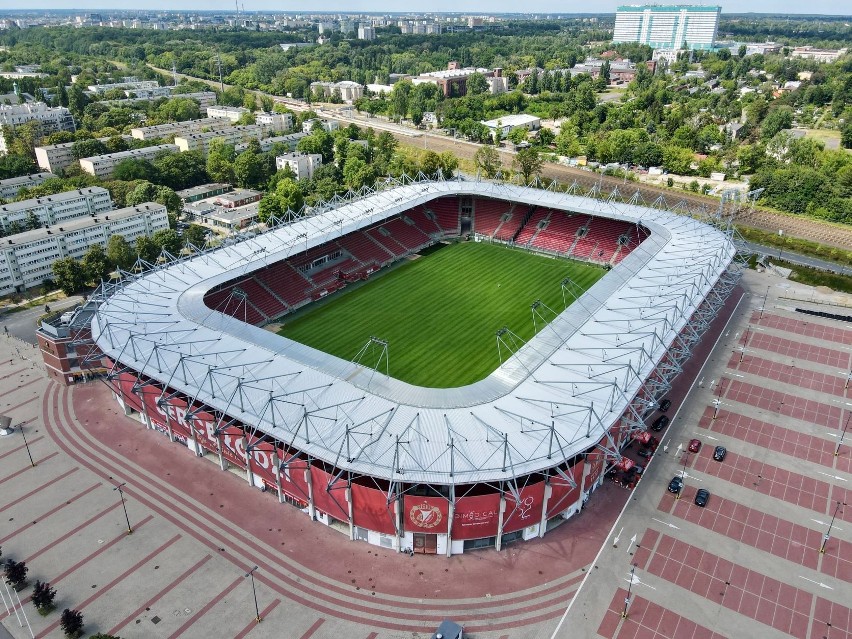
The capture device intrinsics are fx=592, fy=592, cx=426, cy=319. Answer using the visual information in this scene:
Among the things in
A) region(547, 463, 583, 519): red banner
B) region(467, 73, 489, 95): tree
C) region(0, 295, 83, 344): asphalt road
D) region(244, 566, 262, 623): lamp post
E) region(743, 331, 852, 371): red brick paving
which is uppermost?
region(467, 73, 489, 95): tree

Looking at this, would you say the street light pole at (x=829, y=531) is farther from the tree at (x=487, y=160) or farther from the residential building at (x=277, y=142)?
the residential building at (x=277, y=142)

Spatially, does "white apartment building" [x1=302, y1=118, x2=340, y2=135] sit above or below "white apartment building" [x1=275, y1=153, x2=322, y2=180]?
above

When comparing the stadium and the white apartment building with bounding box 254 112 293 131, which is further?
the white apartment building with bounding box 254 112 293 131

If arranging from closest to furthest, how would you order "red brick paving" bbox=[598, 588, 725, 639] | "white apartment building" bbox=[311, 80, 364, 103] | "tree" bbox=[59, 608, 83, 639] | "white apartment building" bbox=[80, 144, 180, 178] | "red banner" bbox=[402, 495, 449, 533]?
1. "tree" bbox=[59, 608, 83, 639]
2. "red brick paving" bbox=[598, 588, 725, 639]
3. "red banner" bbox=[402, 495, 449, 533]
4. "white apartment building" bbox=[80, 144, 180, 178]
5. "white apartment building" bbox=[311, 80, 364, 103]

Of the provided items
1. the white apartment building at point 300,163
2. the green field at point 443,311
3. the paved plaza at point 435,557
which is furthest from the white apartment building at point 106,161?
the paved plaza at point 435,557

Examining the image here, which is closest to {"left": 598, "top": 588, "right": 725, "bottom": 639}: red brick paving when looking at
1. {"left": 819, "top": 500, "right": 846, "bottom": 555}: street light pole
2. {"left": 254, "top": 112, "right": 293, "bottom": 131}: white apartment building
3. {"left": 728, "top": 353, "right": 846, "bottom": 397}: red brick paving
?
{"left": 819, "top": 500, "right": 846, "bottom": 555}: street light pole

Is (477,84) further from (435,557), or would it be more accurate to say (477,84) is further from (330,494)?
(435,557)

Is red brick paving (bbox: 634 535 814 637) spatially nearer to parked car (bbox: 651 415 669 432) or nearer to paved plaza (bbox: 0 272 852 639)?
paved plaza (bbox: 0 272 852 639)
